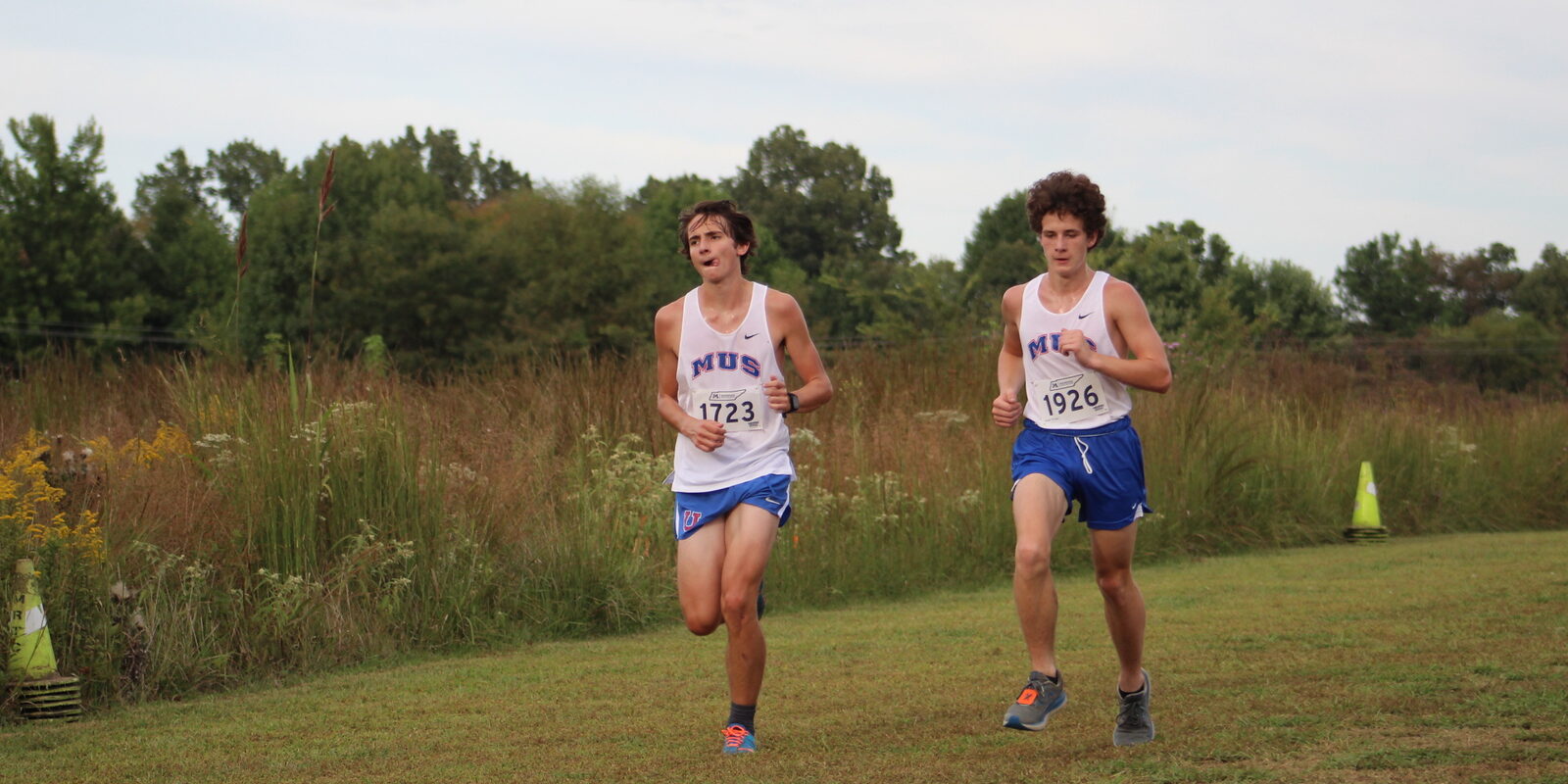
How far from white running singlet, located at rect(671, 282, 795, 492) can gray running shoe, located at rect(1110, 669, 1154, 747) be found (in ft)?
5.06

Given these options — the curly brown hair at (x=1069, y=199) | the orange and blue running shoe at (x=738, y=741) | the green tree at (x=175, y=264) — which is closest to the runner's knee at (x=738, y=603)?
the orange and blue running shoe at (x=738, y=741)

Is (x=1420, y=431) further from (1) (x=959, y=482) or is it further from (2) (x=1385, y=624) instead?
(2) (x=1385, y=624)

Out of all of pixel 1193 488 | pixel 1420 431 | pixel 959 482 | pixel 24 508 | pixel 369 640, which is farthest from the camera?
pixel 1420 431

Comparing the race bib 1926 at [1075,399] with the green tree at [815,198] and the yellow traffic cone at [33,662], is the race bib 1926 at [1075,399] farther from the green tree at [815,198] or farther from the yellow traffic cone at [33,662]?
the green tree at [815,198]

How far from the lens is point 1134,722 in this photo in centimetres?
573

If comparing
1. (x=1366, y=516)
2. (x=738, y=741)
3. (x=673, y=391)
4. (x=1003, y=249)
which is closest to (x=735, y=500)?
(x=673, y=391)

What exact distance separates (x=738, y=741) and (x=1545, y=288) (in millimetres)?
84286

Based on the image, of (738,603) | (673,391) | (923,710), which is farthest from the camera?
(923,710)

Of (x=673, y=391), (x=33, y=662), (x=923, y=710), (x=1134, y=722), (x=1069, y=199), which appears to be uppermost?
Answer: (x=1069, y=199)

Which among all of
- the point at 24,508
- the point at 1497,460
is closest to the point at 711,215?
the point at 24,508

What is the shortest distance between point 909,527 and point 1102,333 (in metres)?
6.90

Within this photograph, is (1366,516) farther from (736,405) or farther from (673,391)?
(736,405)

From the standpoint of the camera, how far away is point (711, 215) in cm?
620

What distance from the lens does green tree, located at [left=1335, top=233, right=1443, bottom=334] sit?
8056cm
